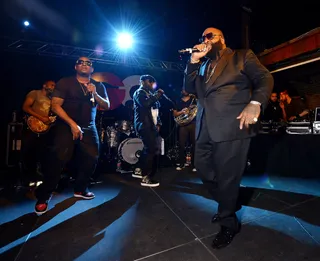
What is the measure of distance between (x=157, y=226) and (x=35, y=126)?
3.13m

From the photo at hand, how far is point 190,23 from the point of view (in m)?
6.33

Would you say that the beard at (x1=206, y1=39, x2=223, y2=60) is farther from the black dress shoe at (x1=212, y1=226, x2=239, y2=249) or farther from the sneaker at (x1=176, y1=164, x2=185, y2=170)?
the sneaker at (x1=176, y1=164, x2=185, y2=170)

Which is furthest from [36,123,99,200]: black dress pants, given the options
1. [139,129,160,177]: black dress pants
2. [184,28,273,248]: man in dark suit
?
[184,28,273,248]: man in dark suit

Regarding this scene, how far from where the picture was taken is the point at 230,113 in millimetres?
1516

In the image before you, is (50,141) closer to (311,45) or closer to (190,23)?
(190,23)

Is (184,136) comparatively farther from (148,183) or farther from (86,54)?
(86,54)

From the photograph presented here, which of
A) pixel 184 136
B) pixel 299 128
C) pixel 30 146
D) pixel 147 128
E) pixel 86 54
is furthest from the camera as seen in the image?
pixel 86 54

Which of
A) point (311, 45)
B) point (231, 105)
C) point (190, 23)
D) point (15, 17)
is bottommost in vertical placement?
point (231, 105)

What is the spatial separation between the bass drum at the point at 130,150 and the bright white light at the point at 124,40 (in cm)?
344

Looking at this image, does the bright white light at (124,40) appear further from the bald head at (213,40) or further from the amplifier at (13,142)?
the bald head at (213,40)

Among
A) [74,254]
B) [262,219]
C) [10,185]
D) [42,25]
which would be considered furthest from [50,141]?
[42,25]

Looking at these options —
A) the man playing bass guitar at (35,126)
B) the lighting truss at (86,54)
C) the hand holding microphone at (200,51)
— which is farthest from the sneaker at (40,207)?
the lighting truss at (86,54)

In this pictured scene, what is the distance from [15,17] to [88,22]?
198cm

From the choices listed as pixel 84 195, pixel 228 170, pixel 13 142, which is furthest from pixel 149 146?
pixel 13 142
